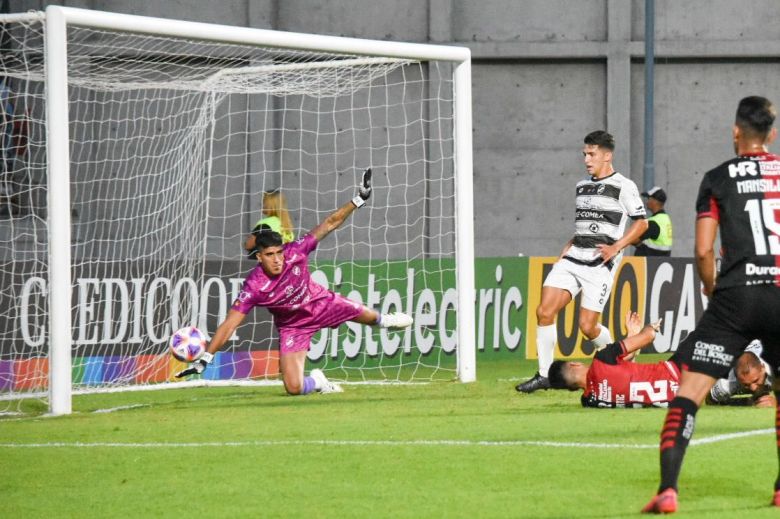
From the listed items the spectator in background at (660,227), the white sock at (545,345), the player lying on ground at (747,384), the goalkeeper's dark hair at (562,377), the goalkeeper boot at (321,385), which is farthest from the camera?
the spectator in background at (660,227)

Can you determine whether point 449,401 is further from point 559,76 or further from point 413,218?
point 559,76

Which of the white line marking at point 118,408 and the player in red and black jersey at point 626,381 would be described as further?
the white line marking at point 118,408

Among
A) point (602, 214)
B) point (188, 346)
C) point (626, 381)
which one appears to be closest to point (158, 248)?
point (188, 346)

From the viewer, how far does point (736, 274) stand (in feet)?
18.1

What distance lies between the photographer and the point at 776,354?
556 centimetres

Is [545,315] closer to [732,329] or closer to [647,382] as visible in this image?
[647,382]

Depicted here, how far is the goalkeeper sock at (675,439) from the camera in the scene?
17.3 ft

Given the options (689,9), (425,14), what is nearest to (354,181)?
(425,14)

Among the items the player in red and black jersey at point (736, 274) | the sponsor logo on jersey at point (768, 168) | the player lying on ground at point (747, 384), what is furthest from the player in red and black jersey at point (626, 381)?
the sponsor logo on jersey at point (768, 168)

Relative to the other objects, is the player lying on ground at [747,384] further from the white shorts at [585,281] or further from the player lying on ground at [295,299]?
the player lying on ground at [295,299]

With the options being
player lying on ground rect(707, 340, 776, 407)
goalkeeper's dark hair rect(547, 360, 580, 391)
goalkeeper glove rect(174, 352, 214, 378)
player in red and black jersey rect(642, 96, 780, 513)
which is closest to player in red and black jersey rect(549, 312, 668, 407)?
goalkeeper's dark hair rect(547, 360, 580, 391)

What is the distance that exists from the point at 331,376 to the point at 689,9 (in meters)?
12.6

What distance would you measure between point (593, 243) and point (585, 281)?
0.31 m

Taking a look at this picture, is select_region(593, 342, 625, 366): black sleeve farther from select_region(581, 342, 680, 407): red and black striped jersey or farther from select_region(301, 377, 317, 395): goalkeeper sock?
select_region(301, 377, 317, 395): goalkeeper sock
